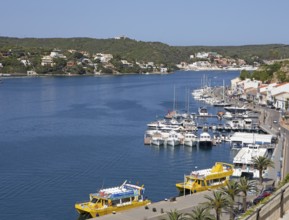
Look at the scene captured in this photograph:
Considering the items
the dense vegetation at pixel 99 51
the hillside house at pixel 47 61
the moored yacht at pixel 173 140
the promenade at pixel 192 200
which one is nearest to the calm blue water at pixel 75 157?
the moored yacht at pixel 173 140

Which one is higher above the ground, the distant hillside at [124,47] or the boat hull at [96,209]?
the distant hillside at [124,47]

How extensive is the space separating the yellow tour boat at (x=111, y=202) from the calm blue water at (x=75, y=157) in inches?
33.4

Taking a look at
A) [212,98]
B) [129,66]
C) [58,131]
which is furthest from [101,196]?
[129,66]

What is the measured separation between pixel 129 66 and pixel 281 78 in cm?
6839

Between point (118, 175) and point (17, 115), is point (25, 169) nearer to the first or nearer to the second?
point (118, 175)

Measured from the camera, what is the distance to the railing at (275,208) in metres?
8.15

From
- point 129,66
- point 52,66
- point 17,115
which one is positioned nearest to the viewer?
point 17,115

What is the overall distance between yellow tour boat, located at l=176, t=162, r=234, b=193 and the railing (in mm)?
10145

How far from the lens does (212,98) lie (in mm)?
54312

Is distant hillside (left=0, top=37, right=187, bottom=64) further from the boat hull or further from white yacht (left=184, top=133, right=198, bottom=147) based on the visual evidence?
the boat hull

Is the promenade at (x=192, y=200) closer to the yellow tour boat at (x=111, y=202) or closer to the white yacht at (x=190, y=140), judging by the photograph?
the yellow tour boat at (x=111, y=202)

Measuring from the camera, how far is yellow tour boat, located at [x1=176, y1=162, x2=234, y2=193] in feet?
64.1

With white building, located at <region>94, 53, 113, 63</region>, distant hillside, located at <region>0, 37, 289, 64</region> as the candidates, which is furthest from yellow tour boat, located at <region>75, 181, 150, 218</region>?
distant hillside, located at <region>0, 37, 289, 64</region>

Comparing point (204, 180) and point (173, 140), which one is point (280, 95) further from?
point (204, 180)
